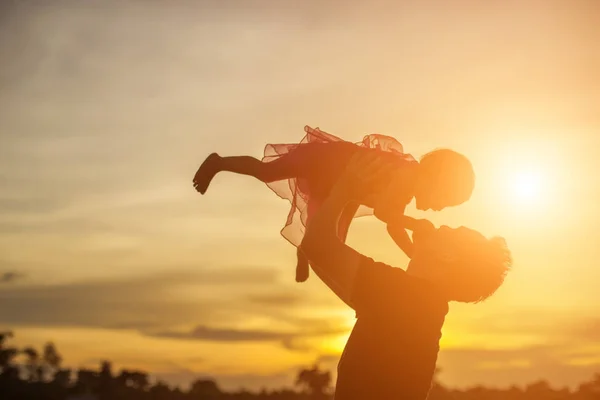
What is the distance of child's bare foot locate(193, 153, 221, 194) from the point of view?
21.9 feet

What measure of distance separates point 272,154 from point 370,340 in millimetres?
3253

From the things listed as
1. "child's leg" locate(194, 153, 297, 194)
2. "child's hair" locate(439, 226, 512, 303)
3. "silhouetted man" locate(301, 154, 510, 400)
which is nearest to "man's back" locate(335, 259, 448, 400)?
"silhouetted man" locate(301, 154, 510, 400)

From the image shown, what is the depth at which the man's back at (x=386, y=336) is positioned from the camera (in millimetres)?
3455

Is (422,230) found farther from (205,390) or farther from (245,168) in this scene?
(205,390)

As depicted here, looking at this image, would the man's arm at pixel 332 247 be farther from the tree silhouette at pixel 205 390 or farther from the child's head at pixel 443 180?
the tree silhouette at pixel 205 390

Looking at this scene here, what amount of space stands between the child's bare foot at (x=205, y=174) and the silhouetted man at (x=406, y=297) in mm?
3213

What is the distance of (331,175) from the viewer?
5.90 meters

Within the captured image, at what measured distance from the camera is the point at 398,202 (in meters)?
4.12

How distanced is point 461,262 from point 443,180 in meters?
1.63

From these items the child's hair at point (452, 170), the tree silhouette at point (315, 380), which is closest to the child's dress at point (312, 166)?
the child's hair at point (452, 170)

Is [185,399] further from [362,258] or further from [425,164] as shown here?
[362,258]

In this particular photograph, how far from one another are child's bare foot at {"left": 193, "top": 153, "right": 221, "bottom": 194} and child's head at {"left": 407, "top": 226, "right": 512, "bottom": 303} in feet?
10.8

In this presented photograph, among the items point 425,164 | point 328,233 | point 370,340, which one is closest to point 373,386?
point 370,340

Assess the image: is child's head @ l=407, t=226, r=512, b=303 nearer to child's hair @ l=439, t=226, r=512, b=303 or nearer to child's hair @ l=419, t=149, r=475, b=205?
child's hair @ l=439, t=226, r=512, b=303
